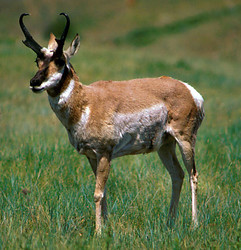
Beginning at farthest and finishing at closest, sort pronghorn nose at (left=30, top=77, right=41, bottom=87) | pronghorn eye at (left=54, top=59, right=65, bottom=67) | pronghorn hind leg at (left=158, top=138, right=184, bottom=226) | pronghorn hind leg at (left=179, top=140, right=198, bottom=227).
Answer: pronghorn hind leg at (left=158, top=138, right=184, bottom=226)
pronghorn hind leg at (left=179, top=140, right=198, bottom=227)
pronghorn eye at (left=54, top=59, right=65, bottom=67)
pronghorn nose at (left=30, top=77, right=41, bottom=87)

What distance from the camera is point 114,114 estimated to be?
14.4 ft

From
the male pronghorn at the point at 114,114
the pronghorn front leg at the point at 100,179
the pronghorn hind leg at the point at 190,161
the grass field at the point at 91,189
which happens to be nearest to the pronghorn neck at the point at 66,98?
the male pronghorn at the point at 114,114

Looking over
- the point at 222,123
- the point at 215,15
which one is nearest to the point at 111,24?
the point at 215,15

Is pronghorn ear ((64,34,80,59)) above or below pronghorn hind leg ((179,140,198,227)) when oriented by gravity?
above

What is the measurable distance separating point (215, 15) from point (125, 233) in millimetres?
33987

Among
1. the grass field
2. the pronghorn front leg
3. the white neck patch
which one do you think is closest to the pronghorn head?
the white neck patch

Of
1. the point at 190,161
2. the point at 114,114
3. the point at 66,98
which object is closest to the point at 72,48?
the point at 66,98

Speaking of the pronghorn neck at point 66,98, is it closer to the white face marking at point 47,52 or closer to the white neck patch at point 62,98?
the white neck patch at point 62,98

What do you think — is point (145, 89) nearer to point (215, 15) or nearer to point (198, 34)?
point (198, 34)

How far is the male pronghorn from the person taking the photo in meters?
4.15

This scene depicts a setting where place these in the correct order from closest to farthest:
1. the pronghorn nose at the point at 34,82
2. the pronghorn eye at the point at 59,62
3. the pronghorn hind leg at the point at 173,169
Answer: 1. the pronghorn nose at the point at 34,82
2. the pronghorn eye at the point at 59,62
3. the pronghorn hind leg at the point at 173,169

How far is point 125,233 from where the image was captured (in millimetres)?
3730

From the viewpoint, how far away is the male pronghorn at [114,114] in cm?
415

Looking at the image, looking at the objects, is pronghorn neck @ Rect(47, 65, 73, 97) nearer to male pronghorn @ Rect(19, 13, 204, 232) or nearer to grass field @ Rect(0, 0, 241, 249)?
male pronghorn @ Rect(19, 13, 204, 232)
